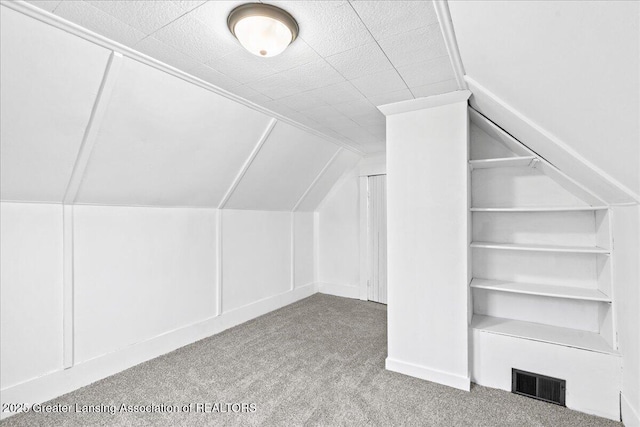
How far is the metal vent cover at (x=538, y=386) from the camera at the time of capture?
6.81 ft

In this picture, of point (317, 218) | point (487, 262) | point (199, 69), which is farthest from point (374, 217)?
point (199, 69)

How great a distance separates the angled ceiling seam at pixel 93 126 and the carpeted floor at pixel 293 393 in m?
1.43

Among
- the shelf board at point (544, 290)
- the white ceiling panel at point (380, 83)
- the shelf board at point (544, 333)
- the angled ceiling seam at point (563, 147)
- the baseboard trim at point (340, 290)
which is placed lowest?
the baseboard trim at point (340, 290)

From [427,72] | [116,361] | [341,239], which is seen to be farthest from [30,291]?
[341,239]

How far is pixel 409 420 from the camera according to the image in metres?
1.92

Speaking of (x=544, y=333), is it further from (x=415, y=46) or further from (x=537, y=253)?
(x=415, y=46)

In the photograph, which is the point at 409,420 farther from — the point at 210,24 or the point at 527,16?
the point at 210,24

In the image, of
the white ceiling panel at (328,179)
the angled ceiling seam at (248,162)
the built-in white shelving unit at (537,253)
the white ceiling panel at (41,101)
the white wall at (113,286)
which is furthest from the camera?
the white ceiling panel at (328,179)

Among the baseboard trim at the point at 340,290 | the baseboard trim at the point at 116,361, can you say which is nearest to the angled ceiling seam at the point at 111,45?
the baseboard trim at the point at 116,361

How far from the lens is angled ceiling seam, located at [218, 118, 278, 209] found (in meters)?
2.90

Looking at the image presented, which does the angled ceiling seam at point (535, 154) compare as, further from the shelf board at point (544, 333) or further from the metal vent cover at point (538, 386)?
the metal vent cover at point (538, 386)

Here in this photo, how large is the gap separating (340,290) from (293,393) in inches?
104

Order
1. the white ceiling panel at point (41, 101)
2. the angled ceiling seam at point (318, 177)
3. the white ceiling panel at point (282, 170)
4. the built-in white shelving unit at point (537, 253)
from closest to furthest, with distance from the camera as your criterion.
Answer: the white ceiling panel at point (41, 101), the built-in white shelving unit at point (537, 253), the white ceiling panel at point (282, 170), the angled ceiling seam at point (318, 177)

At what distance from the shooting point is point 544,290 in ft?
7.61
